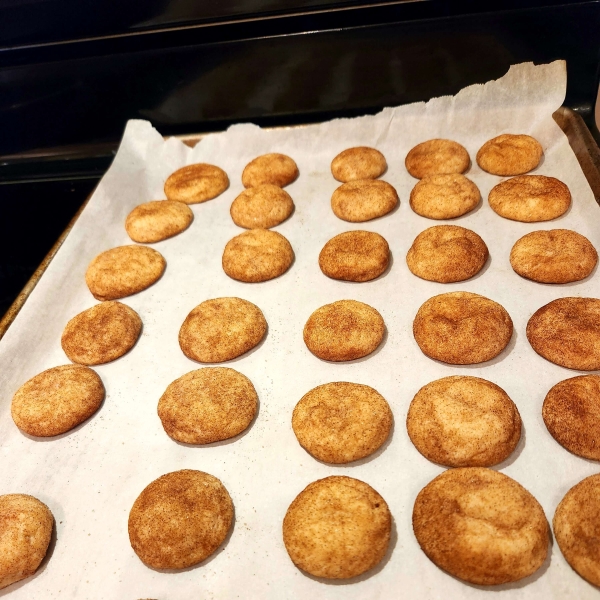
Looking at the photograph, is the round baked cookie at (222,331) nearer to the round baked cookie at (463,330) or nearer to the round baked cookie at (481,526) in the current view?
the round baked cookie at (463,330)

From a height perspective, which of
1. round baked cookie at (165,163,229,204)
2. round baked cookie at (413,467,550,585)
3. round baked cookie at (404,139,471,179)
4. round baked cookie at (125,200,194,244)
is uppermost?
round baked cookie at (404,139,471,179)

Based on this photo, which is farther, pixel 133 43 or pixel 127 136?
pixel 127 136

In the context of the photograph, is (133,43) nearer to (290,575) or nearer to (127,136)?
(127,136)

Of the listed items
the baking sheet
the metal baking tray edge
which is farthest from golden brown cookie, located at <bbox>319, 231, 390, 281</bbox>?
the metal baking tray edge

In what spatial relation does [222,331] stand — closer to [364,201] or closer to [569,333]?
[364,201]

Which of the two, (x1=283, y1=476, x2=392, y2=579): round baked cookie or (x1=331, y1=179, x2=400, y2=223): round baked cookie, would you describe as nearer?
(x1=283, y1=476, x2=392, y2=579): round baked cookie

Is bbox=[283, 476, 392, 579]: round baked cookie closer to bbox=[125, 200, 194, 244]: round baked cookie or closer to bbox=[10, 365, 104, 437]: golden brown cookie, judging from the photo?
bbox=[10, 365, 104, 437]: golden brown cookie

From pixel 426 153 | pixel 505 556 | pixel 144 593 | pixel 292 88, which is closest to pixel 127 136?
pixel 292 88
